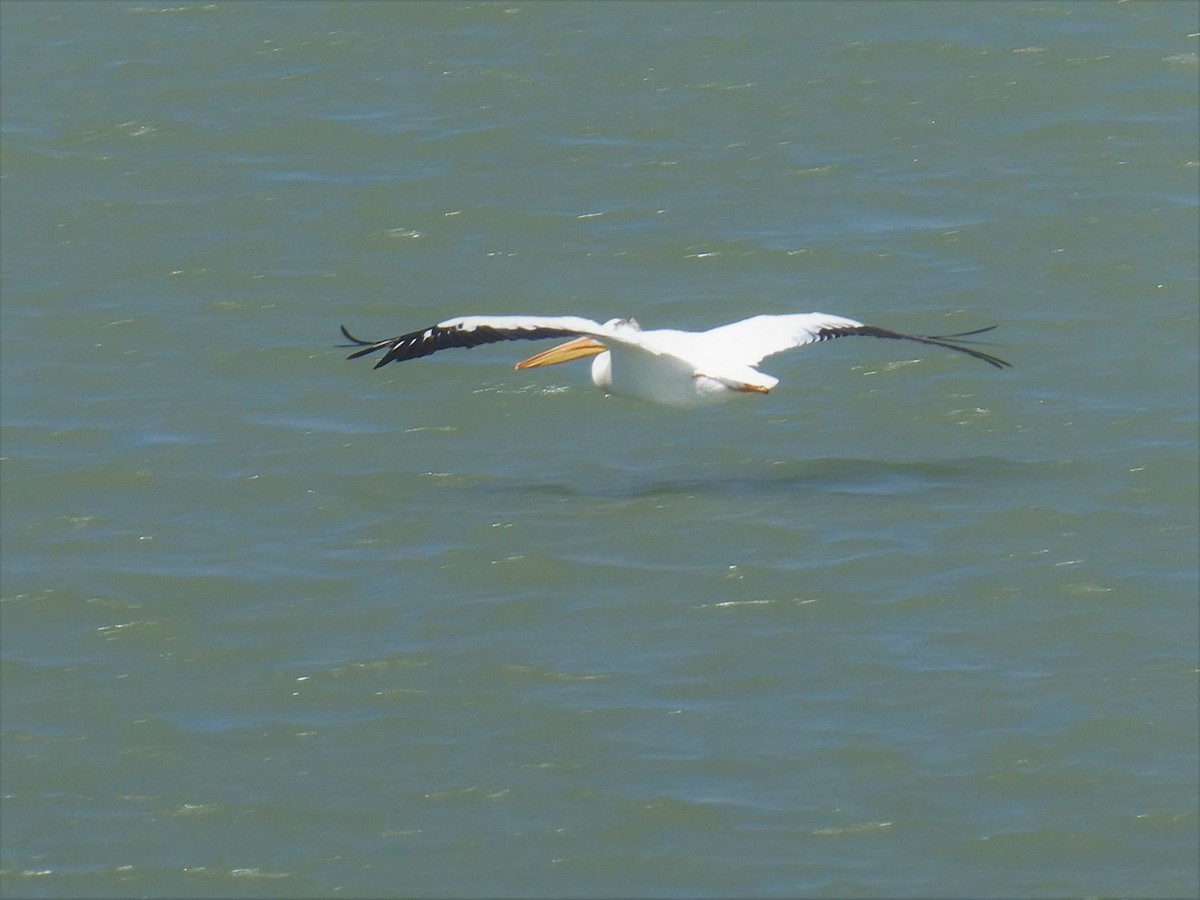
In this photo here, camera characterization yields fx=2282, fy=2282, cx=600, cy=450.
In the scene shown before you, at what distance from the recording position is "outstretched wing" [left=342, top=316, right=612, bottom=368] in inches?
489

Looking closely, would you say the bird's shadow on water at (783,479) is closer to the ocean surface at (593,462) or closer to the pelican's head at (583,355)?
the ocean surface at (593,462)

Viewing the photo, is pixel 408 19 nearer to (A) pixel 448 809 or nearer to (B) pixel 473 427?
(B) pixel 473 427

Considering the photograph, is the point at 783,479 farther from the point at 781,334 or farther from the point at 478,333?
the point at 478,333

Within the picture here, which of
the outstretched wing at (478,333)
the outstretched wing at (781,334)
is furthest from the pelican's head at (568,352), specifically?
the outstretched wing at (478,333)

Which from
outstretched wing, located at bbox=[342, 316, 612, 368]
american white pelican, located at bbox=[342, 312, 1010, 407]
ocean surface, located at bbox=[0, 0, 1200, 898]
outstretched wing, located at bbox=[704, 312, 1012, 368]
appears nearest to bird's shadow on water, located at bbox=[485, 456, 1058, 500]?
ocean surface, located at bbox=[0, 0, 1200, 898]

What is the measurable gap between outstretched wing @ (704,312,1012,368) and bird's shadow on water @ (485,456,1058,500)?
0.66 metres

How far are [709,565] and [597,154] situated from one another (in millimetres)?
7152

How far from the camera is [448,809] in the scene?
988 cm

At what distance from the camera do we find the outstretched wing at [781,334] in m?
13.5

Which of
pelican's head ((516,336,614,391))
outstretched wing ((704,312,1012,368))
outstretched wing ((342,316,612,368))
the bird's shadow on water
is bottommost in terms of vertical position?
the bird's shadow on water

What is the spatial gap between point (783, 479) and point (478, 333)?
7.20ft

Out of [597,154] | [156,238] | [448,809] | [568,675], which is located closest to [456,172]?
[597,154]

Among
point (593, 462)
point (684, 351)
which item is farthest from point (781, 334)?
point (593, 462)

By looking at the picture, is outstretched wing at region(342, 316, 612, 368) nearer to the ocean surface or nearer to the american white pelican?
the american white pelican
